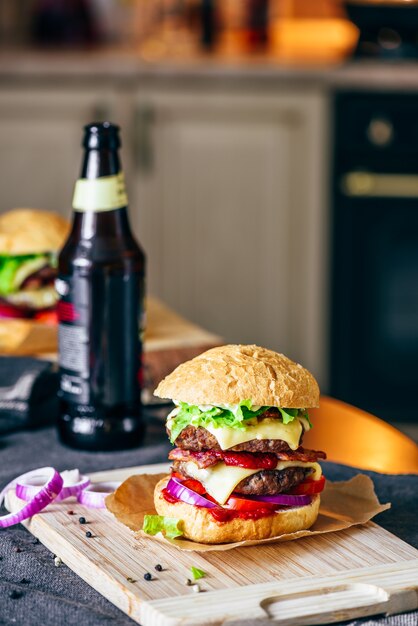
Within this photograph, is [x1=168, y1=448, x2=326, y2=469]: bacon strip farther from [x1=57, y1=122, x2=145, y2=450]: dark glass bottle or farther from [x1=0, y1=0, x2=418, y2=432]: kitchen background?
[x1=0, y1=0, x2=418, y2=432]: kitchen background

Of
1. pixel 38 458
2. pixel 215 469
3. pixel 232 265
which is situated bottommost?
pixel 232 265

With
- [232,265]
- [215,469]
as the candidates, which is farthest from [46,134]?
[215,469]

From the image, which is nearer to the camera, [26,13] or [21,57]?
[21,57]

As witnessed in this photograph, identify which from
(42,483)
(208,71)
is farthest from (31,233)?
(208,71)

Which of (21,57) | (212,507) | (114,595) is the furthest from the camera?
(21,57)

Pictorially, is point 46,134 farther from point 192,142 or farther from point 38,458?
point 38,458

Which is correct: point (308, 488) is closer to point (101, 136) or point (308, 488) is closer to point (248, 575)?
point (248, 575)
